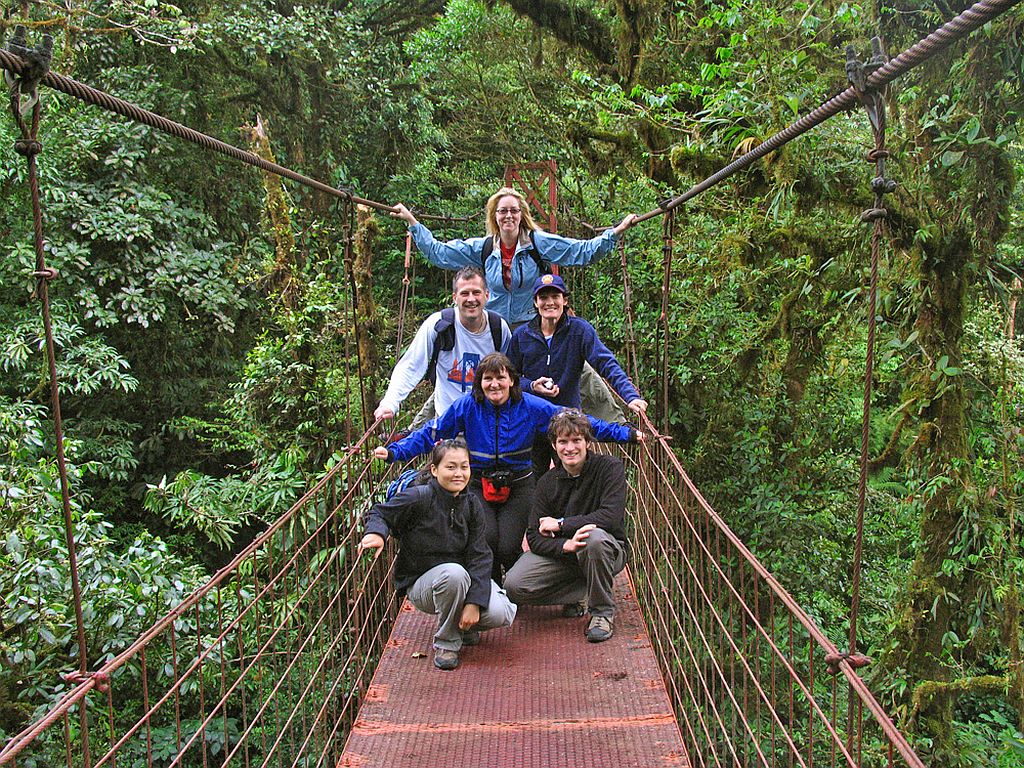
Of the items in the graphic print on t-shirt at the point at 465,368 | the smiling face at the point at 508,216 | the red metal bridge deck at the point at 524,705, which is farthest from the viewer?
the smiling face at the point at 508,216

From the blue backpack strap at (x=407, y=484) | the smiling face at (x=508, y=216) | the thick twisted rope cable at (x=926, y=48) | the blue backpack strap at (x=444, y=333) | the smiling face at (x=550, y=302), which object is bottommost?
the blue backpack strap at (x=407, y=484)

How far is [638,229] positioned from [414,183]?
3.15 meters

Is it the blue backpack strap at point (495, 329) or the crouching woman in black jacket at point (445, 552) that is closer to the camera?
the crouching woman in black jacket at point (445, 552)

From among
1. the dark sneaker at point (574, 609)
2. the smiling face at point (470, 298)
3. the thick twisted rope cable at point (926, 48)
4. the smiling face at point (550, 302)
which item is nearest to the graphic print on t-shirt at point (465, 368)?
the smiling face at point (470, 298)

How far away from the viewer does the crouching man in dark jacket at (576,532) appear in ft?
7.89

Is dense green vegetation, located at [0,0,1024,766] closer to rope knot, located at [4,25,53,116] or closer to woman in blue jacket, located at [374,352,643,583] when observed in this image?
woman in blue jacket, located at [374,352,643,583]

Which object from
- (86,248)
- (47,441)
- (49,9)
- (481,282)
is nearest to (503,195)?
(481,282)

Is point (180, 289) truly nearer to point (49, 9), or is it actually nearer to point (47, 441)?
point (47, 441)

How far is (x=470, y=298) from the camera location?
276cm

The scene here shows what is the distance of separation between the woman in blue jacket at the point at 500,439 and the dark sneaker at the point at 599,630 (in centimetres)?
32

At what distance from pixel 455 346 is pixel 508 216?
482 millimetres

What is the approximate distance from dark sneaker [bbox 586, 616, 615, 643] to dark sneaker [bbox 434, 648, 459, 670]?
353 millimetres

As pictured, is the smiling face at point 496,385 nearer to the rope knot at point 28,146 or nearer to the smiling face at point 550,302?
the smiling face at point 550,302

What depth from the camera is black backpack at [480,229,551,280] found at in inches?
121
